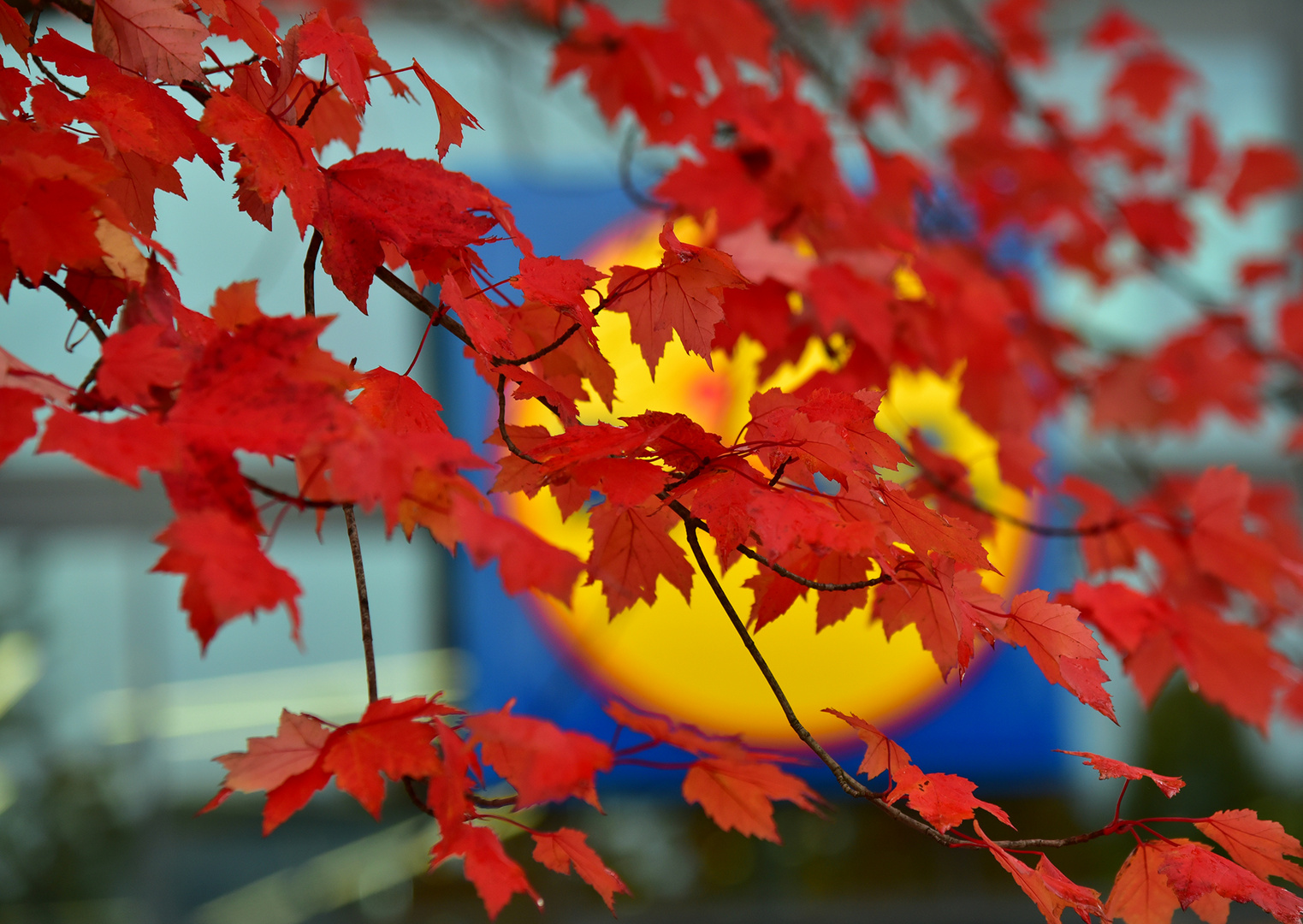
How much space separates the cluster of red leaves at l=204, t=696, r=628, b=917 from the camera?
0.56 meters

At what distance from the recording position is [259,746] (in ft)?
2.14

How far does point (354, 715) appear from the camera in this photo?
2539mm

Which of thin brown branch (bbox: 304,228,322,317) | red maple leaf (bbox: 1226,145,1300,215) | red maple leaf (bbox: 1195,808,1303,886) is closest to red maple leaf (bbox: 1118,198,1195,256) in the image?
red maple leaf (bbox: 1226,145,1300,215)

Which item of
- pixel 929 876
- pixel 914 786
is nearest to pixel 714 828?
pixel 929 876

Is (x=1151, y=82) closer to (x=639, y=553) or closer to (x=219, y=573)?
(x=639, y=553)

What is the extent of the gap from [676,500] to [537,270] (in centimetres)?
19

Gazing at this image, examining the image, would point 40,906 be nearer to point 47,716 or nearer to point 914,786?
point 47,716

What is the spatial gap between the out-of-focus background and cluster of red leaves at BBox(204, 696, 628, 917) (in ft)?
5.72

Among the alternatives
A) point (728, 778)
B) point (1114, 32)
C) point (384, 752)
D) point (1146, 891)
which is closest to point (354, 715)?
point (728, 778)

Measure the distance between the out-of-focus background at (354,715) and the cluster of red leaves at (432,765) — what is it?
1.74 meters

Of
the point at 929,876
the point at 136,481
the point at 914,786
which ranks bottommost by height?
the point at 929,876

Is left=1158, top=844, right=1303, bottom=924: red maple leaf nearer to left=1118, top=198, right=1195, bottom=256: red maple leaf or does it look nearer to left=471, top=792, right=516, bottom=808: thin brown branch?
left=471, top=792, right=516, bottom=808: thin brown branch

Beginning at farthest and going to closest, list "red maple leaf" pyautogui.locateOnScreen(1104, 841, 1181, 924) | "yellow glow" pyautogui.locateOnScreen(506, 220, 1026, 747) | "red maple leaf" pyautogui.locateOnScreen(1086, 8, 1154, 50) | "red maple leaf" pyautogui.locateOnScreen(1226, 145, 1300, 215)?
"yellow glow" pyautogui.locateOnScreen(506, 220, 1026, 747)
"red maple leaf" pyautogui.locateOnScreen(1086, 8, 1154, 50)
"red maple leaf" pyautogui.locateOnScreen(1226, 145, 1300, 215)
"red maple leaf" pyautogui.locateOnScreen(1104, 841, 1181, 924)

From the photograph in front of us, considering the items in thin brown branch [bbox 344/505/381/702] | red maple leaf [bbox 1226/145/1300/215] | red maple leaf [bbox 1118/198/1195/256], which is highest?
red maple leaf [bbox 1226/145/1300/215]
